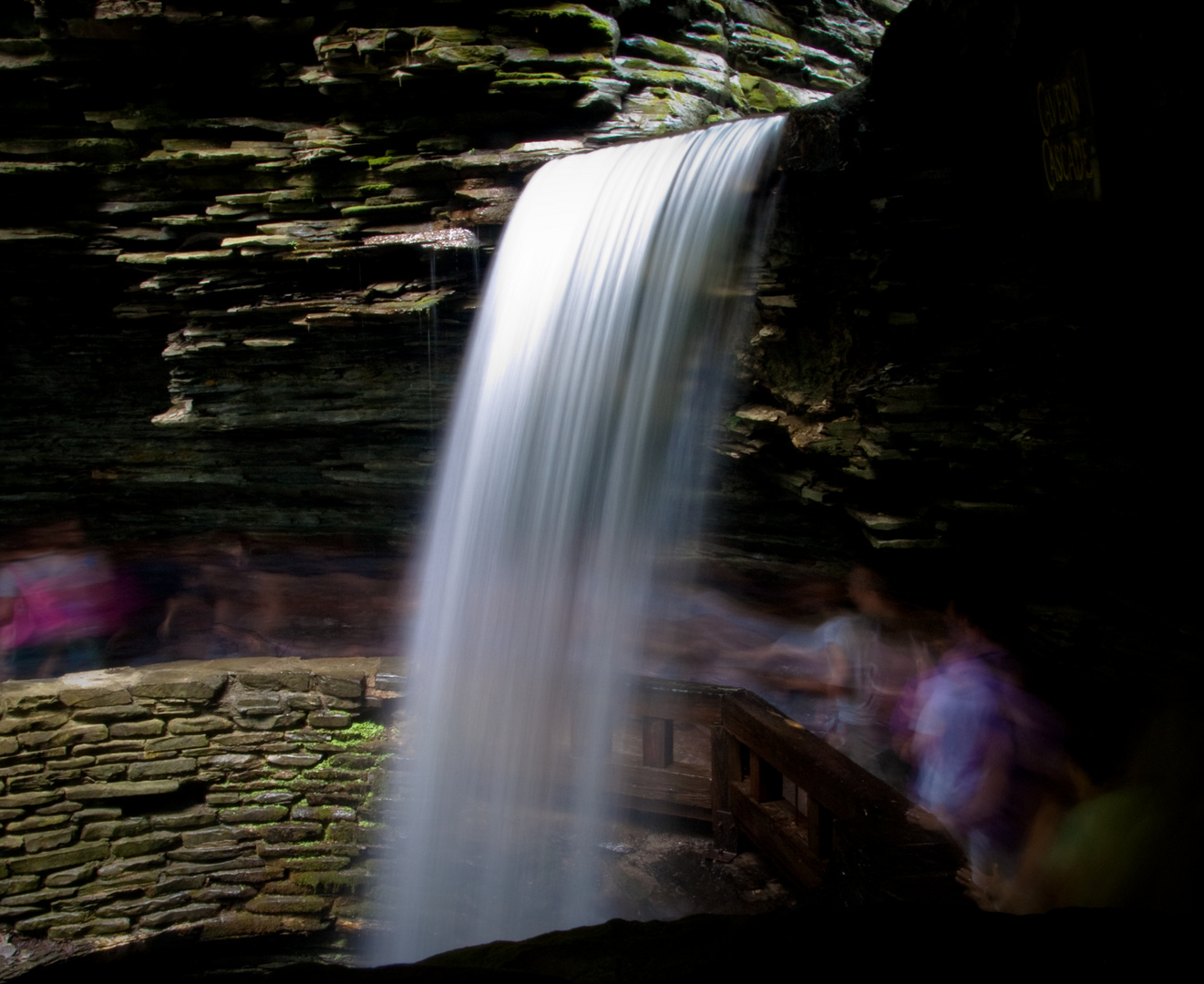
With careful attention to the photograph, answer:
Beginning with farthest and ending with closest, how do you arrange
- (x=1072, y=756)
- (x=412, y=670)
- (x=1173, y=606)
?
1. (x=412, y=670)
2. (x=1072, y=756)
3. (x=1173, y=606)

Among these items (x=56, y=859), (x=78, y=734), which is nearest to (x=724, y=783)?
(x=78, y=734)

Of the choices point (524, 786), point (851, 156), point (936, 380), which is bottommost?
point (524, 786)

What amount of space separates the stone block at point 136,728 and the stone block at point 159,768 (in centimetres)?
22

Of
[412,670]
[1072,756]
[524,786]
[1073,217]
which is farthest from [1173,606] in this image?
[412,670]

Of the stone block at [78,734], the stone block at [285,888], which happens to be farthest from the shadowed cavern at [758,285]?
the stone block at [285,888]

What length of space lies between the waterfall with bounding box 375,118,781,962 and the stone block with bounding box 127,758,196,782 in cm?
165

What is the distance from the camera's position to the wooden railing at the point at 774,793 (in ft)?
8.21

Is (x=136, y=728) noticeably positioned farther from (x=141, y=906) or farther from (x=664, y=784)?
(x=664, y=784)

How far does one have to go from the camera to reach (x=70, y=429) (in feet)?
22.2

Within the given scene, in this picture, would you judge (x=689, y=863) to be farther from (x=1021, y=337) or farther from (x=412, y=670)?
(x=1021, y=337)

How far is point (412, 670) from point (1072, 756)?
4.03 meters

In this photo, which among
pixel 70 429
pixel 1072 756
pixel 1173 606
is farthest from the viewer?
pixel 70 429

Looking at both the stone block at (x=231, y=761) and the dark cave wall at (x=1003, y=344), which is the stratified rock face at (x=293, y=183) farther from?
the dark cave wall at (x=1003, y=344)

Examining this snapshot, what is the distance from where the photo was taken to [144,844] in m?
5.60
